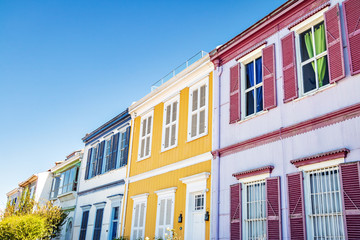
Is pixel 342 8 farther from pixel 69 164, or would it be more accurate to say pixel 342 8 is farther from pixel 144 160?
pixel 69 164

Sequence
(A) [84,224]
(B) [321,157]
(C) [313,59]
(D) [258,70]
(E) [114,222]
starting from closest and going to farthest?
(B) [321,157] → (C) [313,59] → (D) [258,70] → (E) [114,222] → (A) [84,224]

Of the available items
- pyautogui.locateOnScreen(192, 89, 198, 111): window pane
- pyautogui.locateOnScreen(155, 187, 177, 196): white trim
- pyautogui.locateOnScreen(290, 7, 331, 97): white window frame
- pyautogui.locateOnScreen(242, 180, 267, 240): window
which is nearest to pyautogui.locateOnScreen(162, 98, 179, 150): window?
pyautogui.locateOnScreen(192, 89, 198, 111): window pane

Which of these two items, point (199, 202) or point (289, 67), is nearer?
point (289, 67)

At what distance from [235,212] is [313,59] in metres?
4.53

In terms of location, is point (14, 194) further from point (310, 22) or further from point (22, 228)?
point (310, 22)

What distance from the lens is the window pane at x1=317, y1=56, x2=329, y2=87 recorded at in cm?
903

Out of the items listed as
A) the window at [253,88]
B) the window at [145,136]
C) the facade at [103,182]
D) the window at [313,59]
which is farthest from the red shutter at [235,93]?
the facade at [103,182]

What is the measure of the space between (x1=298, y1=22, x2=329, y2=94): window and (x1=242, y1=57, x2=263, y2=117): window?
158 centimetres

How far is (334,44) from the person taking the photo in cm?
880

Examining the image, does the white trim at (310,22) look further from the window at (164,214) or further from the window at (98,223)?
the window at (98,223)

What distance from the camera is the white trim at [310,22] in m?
9.39

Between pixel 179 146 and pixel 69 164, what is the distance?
14423 mm

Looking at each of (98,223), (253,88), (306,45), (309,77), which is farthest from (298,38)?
(98,223)

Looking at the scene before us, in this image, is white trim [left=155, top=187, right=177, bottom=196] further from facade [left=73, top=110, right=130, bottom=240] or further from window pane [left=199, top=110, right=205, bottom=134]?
facade [left=73, top=110, right=130, bottom=240]
